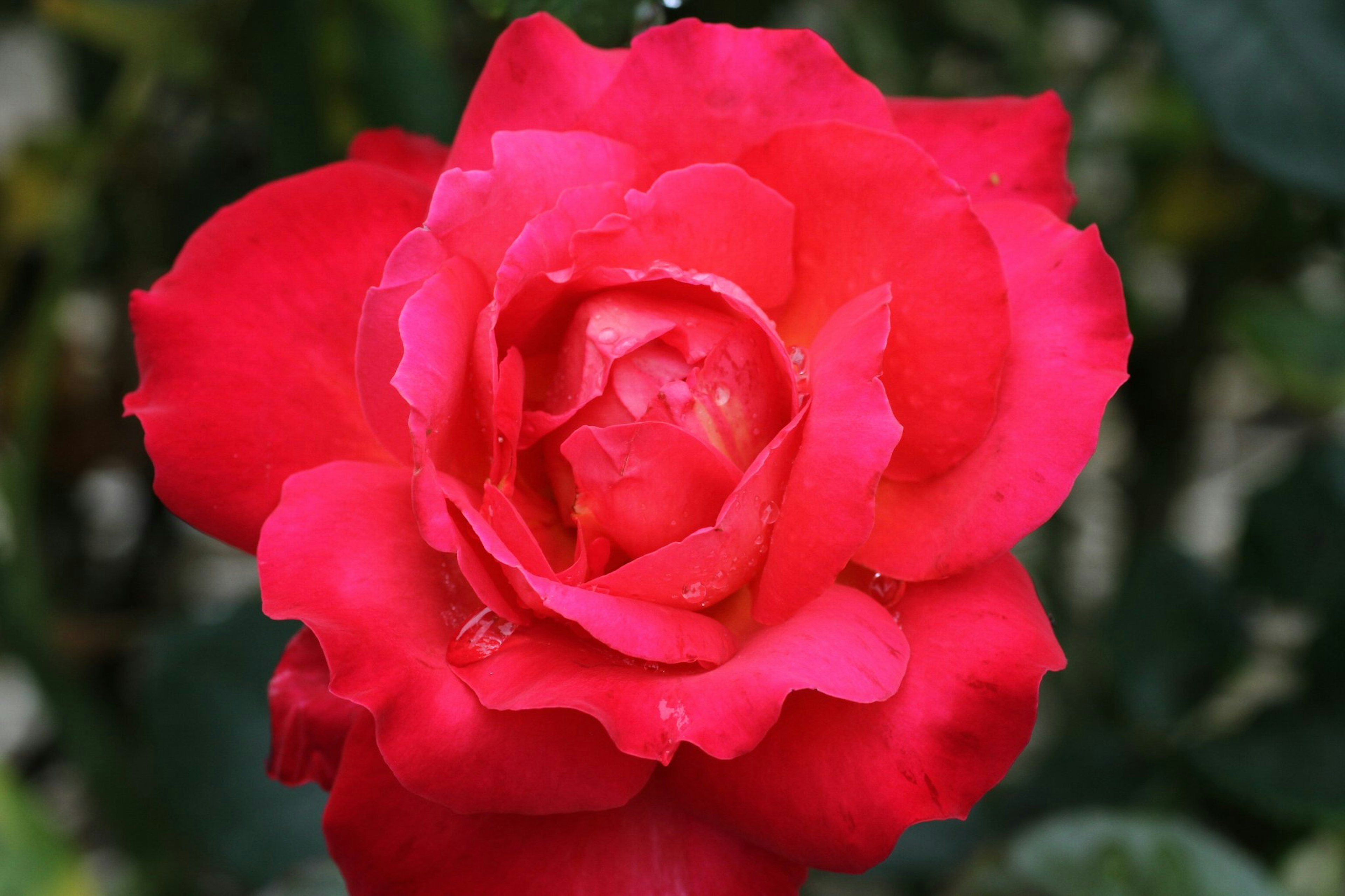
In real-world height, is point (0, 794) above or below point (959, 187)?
below

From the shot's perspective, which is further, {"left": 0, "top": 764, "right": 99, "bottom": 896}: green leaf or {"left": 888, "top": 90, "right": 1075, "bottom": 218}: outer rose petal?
{"left": 0, "top": 764, "right": 99, "bottom": 896}: green leaf

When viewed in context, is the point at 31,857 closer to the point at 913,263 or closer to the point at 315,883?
the point at 315,883

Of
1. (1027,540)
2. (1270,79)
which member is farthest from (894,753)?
(1027,540)

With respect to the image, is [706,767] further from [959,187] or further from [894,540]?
[959,187]

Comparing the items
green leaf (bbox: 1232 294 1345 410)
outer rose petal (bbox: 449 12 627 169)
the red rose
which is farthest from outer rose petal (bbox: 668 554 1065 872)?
green leaf (bbox: 1232 294 1345 410)

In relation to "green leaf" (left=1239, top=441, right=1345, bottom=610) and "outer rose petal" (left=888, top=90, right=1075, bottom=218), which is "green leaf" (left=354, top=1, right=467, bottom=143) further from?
"green leaf" (left=1239, top=441, right=1345, bottom=610)

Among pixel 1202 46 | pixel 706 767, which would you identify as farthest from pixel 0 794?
pixel 1202 46
